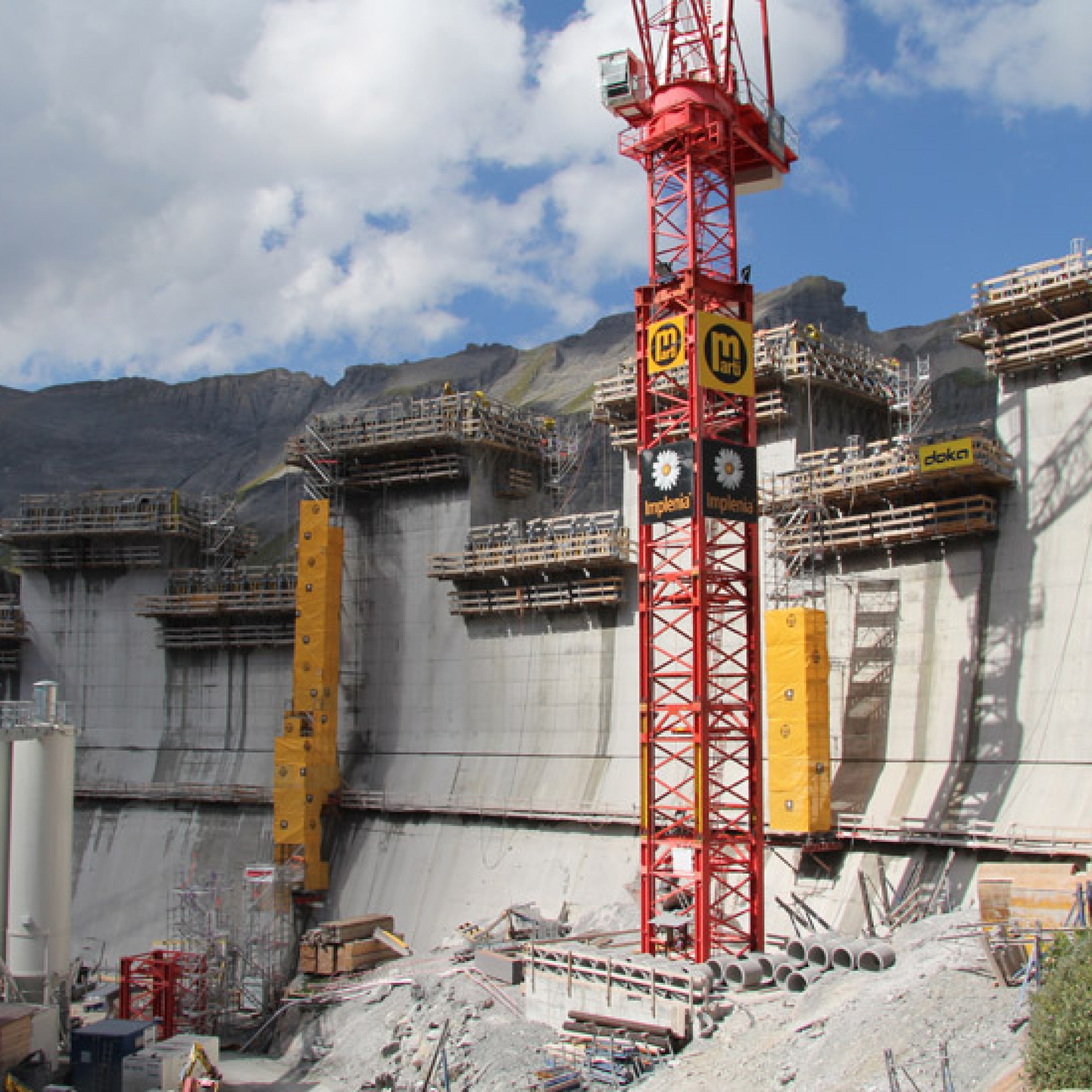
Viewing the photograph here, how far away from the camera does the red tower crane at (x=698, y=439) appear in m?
41.3

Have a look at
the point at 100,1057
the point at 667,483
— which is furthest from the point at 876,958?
the point at 100,1057

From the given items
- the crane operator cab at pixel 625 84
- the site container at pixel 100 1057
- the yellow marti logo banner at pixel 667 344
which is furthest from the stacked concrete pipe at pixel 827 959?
the crane operator cab at pixel 625 84

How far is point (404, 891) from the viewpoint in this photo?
190ft

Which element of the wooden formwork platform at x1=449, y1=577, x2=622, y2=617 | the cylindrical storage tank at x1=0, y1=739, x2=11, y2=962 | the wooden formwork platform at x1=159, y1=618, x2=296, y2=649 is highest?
the wooden formwork platform at x1=449, y1=577, x2=622, y2=617

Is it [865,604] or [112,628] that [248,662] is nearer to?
[112,628]

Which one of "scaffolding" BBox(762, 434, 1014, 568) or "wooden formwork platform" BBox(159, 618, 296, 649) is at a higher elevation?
"scaffolding" BBox(762, 434, 1014, 568)

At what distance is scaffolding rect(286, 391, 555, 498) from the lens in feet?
205

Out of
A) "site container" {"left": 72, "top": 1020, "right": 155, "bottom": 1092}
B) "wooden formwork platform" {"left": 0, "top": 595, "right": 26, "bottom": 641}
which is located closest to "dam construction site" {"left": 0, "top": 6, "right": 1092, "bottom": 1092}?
"site container" {"left": 72, "top": 1020, "right": 155, "bottom": 1092}

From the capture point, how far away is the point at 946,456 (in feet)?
146

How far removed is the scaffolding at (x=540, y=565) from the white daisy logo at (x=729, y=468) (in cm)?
1428

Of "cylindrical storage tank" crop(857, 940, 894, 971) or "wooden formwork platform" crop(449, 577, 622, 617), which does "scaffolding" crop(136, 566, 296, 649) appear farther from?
"cylindrical storage tank" crop(857, 940, 894, 971)

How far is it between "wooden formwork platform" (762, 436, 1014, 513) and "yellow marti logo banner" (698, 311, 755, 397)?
6.92m

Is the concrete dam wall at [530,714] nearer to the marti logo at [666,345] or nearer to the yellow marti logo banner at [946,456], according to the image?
the yellow marti logo banner at [946,456]

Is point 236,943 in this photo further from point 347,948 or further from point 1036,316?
point 1036,316
